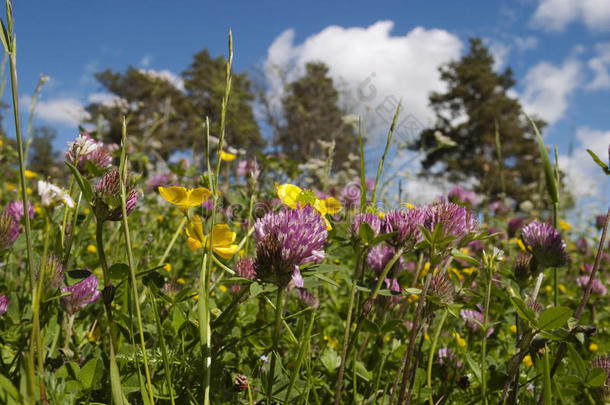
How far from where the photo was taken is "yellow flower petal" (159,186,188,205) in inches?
32.2

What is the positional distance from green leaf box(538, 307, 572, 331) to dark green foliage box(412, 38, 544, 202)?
2571 centimetres

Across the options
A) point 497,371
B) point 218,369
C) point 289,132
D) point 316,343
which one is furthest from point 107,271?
point 289,132

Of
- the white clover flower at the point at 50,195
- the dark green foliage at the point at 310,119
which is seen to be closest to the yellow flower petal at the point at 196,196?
the white clover flower at the point at 50,195

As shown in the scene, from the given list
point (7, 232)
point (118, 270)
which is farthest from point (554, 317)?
point (7, 232)

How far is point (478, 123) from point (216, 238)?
2769 centimetres

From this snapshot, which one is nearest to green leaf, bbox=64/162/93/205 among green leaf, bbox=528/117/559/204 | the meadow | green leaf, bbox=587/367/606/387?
the meadow

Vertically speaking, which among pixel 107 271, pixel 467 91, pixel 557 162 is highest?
pixel 467 91

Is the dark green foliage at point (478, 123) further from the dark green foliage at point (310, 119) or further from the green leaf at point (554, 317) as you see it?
the green leaf at point (554, 317)

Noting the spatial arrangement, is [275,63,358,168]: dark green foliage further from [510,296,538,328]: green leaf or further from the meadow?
[510,296,538,328]: green leaf

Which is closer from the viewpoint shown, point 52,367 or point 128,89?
point 52,367

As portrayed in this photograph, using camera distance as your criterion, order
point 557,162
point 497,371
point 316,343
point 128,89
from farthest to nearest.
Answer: point 128,89 < point 316,343 < point 497,371 < point 557,162

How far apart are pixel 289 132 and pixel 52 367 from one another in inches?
724

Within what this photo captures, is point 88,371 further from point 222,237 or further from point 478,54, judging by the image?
point 478,54

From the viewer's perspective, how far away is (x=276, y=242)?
763 mm
